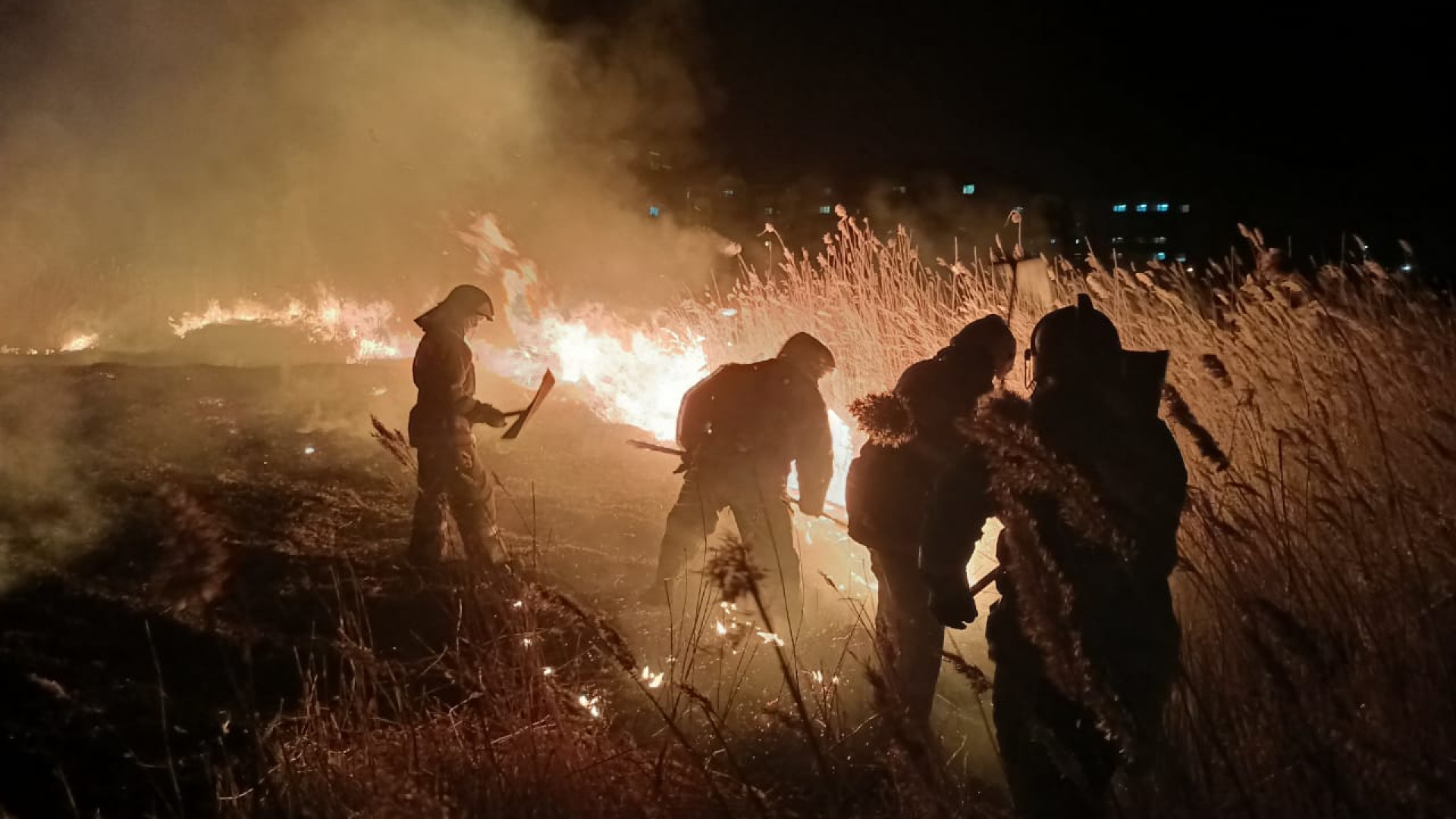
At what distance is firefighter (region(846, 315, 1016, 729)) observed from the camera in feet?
13.0

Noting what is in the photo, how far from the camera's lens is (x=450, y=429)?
6.04 metres

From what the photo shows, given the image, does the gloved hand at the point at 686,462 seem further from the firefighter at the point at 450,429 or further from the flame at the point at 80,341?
the flame at the point at 80,341

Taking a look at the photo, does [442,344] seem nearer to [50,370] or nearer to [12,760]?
[12,760]

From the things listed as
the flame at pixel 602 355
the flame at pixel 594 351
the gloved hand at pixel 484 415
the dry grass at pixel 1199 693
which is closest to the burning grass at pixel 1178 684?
the dry grass at pixel 1199 693

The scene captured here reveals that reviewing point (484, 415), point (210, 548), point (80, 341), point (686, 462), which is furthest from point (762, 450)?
point (80, 341)

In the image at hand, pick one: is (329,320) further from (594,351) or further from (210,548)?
(210,548)

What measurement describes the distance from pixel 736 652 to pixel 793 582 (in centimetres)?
62

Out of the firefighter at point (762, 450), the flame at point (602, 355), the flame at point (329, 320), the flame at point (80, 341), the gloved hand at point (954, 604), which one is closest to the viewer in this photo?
the gloved hand at point (954, 604)

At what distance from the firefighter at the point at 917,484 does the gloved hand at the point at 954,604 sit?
0.57 meters

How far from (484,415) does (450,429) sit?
281mm

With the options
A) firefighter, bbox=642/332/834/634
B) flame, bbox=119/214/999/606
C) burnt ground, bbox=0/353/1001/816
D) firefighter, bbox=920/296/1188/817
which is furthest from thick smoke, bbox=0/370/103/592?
firefighter, bbox=920/296/1188/817

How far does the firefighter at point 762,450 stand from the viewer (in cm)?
552

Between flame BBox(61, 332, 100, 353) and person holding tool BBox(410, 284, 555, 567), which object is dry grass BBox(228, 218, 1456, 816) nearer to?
person holding tool BBox(410, 284, 555, 567)

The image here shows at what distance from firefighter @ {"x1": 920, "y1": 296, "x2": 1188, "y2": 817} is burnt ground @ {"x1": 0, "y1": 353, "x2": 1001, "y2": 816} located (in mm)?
2450
